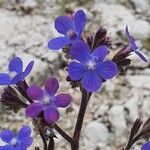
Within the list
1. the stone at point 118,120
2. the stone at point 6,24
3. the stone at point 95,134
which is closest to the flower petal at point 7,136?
the stone at point 95,134

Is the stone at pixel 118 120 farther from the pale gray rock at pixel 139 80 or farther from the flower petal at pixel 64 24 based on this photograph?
the flower petal at pixel 64 24

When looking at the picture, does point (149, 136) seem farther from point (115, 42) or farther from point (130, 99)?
point (115, 42)

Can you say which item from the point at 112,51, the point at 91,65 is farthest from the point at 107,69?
the point at 112,51

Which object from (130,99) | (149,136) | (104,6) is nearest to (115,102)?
(130,99)

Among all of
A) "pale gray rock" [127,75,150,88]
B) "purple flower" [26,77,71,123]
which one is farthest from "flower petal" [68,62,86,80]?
"pale gray rock" [127,75,150,88]

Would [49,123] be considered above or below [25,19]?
above

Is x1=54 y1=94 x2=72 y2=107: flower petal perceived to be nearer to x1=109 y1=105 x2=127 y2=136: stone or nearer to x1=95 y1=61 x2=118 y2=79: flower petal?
x1=95 y1=61 x2=118 y2=79: flower petal
